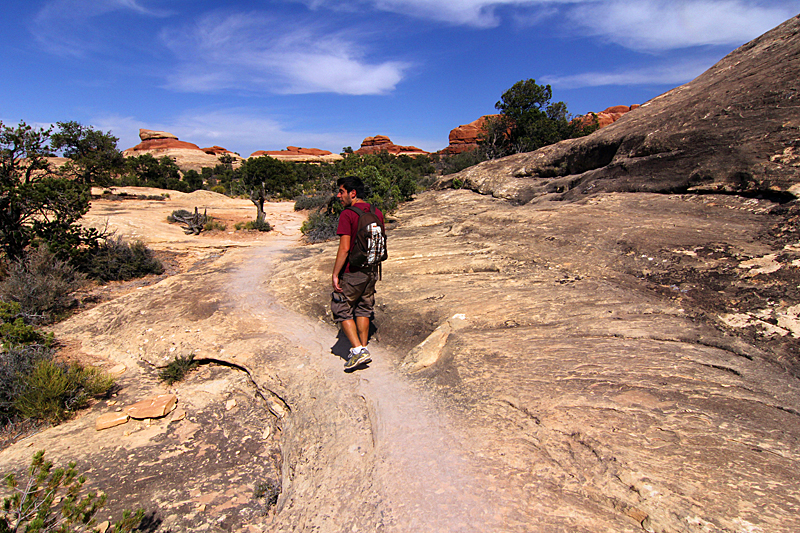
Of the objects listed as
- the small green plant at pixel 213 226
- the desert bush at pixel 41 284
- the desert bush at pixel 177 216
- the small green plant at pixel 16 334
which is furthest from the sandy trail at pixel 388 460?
the desert bush at pixel 177 216

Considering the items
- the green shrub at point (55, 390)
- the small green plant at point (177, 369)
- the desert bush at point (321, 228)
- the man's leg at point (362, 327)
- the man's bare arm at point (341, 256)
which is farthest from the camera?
the desert bush at point (321, 228)

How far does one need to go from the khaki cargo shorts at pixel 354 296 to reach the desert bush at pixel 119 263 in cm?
692

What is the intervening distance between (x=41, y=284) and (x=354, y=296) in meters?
5.76

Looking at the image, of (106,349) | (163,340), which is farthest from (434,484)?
(106,349)

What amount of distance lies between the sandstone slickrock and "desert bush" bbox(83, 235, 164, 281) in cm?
1002

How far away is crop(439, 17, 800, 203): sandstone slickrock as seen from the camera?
17.6 ft

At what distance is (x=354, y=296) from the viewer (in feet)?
12.6

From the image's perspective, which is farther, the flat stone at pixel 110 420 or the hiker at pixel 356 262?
the hiker at pixel 356 262

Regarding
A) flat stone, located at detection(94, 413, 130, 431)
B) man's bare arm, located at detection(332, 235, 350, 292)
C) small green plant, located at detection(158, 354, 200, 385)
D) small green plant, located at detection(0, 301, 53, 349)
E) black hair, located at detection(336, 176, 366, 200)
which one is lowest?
flat stone, located at detection(94, 413, 130, 431)

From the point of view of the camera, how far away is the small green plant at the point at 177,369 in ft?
14.1

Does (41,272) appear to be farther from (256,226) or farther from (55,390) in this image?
(256,226)

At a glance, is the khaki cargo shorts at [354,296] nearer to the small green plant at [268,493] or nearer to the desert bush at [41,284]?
the small green plant at [268,493]

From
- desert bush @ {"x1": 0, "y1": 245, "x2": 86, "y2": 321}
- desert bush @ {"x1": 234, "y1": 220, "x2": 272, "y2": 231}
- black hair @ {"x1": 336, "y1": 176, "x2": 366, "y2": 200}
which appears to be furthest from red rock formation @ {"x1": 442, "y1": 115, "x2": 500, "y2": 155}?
black hair @ {"x1": 336, "y1": 176, "x2": 366, "y2": 200}

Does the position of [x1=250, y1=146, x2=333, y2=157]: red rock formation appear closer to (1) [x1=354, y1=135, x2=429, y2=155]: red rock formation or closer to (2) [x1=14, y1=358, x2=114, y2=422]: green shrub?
(1) [x1=354, y1=135, x2=429, y2=155]: red rock formation
